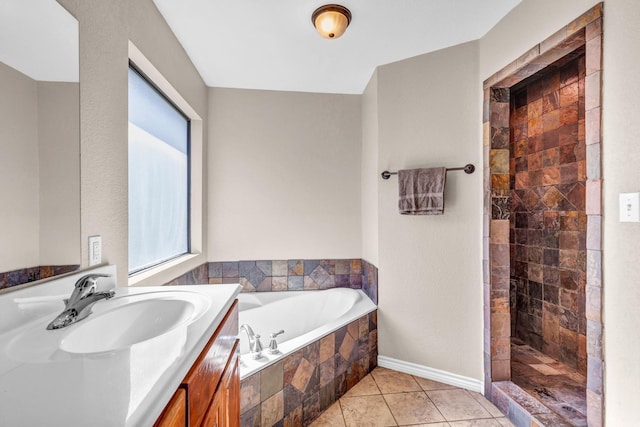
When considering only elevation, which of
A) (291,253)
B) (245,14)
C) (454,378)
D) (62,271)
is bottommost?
(454,378)

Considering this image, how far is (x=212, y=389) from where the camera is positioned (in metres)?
0.87

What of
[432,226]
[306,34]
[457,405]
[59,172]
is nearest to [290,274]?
[432,226]

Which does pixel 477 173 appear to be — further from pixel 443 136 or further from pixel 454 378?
pixel 454 378

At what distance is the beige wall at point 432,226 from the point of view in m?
2.09

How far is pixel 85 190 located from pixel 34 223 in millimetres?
263

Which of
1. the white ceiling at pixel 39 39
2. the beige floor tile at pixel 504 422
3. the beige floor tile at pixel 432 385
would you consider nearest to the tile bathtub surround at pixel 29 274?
the white ceiling at pixel 39 39

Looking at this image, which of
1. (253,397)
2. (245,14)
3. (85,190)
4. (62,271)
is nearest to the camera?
(62,271)

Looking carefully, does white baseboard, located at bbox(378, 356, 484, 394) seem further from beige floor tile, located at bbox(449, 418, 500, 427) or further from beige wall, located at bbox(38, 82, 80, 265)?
beige wall, located at bbox(38, 82, 80, 265)

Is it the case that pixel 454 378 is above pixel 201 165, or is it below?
below

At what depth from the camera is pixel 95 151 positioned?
1198mm

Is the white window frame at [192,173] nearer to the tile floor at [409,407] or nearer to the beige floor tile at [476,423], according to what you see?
the tile floor at [409,407]

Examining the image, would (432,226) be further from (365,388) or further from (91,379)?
(91,379)

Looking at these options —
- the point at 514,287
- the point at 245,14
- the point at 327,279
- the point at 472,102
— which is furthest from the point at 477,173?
the point at 245,14

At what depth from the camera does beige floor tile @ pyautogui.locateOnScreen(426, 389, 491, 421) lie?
1.82 m
